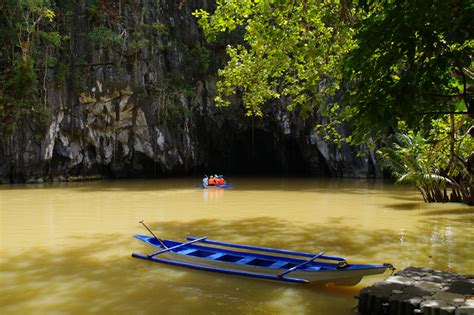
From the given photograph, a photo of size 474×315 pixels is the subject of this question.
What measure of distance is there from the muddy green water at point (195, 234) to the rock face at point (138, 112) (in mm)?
6896

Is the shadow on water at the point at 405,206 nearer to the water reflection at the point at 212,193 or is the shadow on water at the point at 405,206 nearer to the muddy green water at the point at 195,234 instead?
the muddy green water at the point at 195,234

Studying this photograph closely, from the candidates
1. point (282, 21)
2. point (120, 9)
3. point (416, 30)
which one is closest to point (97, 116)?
point (120, 9)

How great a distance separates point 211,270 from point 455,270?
11.0 feet

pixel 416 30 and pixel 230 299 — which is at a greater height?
pixel 416 30

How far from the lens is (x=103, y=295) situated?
5.11m

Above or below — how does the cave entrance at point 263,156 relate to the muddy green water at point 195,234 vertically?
above

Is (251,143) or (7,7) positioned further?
(251,143)

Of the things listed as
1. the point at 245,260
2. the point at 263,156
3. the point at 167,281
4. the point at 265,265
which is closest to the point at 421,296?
the point at 265,265

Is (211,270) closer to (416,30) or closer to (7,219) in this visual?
(416,30)

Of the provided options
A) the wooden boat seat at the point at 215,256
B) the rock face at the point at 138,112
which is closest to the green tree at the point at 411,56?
the wooden boat seat at the point at 215,256

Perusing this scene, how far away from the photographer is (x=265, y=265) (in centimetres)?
A: 591

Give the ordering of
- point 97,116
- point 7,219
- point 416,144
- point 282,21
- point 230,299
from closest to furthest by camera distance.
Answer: point 230,299, point 282,21, point 7,219, point 416,144, point 97,116

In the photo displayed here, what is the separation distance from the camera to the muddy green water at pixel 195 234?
493 centimetres

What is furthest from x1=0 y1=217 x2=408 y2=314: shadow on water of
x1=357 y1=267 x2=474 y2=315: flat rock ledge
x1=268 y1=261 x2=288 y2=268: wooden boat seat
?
x1=357 y1=267 x2=474 y2=315: flat rock ledge
